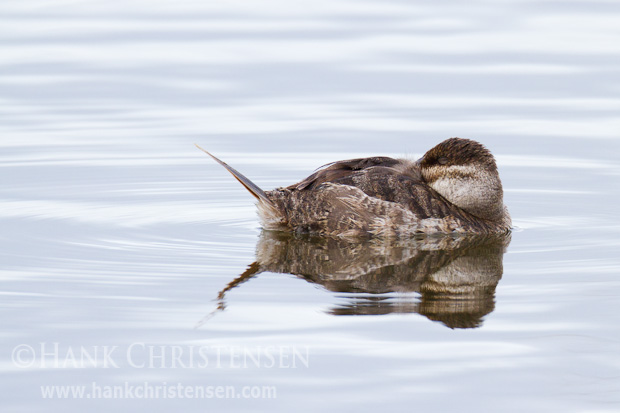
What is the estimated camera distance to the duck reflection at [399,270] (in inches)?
301

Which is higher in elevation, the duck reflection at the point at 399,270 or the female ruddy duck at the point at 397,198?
the female ruddy duck at the point at 397,198

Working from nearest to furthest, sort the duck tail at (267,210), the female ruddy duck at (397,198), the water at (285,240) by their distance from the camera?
the water at (285,240) < the female ruddy duck at (397,198) < the duck tail at (267,210)

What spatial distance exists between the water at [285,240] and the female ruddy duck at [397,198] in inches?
12.3

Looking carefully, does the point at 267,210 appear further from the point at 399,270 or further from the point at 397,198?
the point at 399,270

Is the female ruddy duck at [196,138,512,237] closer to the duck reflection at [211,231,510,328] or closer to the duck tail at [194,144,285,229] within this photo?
the duck tail at [194,144,285,229]

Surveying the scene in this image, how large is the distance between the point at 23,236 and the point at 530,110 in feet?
24.6

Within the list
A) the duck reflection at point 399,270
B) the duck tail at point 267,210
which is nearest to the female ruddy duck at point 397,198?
the duck tail at point 267,210

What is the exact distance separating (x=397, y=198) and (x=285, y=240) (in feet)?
3.59

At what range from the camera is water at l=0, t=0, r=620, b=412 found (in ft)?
20.8

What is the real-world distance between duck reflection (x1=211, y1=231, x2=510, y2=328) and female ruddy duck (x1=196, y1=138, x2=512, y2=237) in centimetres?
13

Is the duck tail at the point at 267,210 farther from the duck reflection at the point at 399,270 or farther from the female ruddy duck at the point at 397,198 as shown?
the duck reflection at the point at 399,270

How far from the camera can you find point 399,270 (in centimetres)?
883

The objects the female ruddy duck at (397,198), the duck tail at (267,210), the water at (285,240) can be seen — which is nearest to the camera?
the water at (285,240)

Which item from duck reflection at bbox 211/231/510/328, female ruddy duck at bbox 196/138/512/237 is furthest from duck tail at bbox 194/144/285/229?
duck reflection at bbox 211/231/510/328
